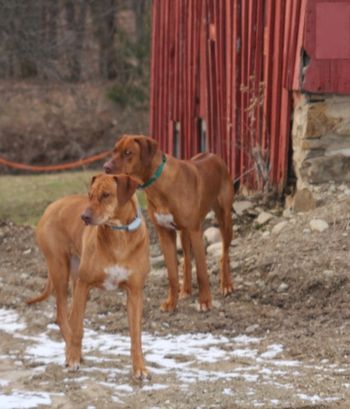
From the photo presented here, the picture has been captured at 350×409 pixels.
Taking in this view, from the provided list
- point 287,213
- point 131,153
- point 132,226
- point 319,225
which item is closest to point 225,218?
point 319,225

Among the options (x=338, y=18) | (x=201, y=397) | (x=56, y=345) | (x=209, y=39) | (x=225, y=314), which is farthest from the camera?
(x=209, y=39)

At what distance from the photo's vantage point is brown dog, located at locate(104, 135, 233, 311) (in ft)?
28.9

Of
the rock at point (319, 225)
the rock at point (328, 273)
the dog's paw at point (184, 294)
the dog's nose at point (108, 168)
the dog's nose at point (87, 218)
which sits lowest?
the dog's paw at point (184, 294)

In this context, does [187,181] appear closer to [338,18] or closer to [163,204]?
[163,204]

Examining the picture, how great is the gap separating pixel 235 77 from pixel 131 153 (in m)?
5.76

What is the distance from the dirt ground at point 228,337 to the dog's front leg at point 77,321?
0.35 ft

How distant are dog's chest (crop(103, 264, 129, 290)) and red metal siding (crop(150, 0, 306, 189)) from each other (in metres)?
4.76

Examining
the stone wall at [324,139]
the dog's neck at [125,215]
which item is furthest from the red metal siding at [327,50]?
the dog's neck at [125,215]

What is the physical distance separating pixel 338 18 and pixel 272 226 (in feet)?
7.05

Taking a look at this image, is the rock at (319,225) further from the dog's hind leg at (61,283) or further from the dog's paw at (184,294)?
the dog's hind leg at (61,283)

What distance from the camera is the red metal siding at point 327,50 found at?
11.0 meters

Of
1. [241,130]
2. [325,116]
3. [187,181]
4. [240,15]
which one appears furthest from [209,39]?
[187,181]

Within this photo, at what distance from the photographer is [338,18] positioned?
1103 cm

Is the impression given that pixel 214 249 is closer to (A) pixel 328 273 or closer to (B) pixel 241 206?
(B) pixel 241 206
